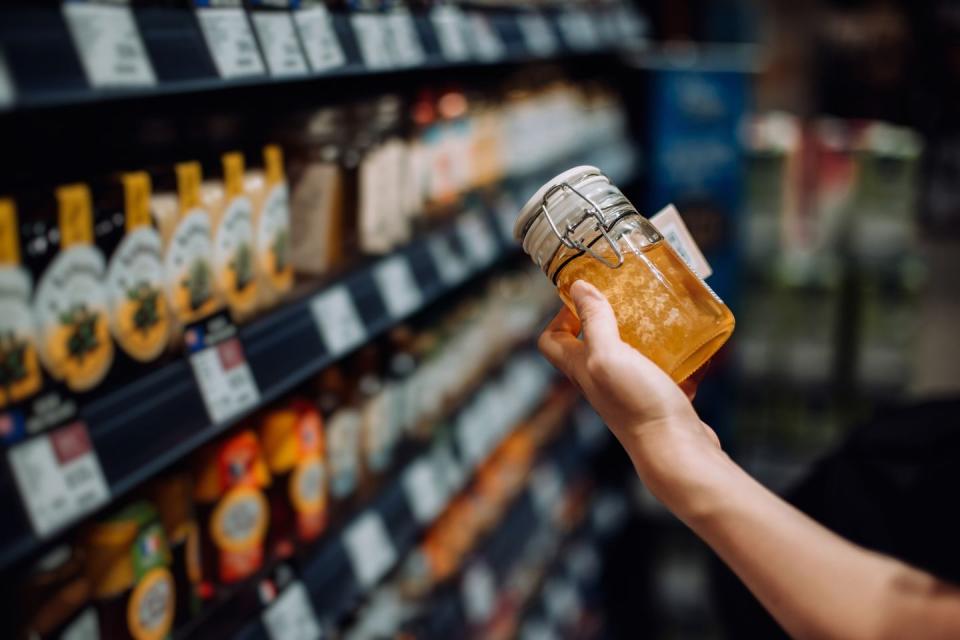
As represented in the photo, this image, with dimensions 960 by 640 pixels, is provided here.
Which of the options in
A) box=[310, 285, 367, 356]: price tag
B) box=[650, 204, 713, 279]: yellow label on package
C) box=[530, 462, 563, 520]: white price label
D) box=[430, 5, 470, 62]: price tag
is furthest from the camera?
box=[530, 462, 563, 520]: white price label

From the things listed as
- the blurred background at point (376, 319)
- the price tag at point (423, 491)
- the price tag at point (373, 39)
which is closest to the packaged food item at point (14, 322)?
the blurred background at point (376, 319)

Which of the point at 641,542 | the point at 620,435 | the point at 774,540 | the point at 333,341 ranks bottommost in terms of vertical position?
the point at 641,542

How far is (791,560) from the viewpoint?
0.83 metres

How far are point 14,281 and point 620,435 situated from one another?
57 cm

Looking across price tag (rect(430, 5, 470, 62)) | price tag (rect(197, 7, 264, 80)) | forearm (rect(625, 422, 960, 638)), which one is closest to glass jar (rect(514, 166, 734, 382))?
forearm (rect(625, 422, 960, 638))

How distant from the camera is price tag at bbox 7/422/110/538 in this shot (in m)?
0.81

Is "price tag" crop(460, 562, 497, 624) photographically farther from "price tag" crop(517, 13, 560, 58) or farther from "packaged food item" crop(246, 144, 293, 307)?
"price tag" crop(517, 13, 560, 58)

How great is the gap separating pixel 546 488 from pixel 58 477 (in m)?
1.85

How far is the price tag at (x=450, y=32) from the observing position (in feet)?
5.37

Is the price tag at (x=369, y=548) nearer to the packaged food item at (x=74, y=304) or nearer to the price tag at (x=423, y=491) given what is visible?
the price tag at (x=423, y=491)

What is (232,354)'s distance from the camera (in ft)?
3.75

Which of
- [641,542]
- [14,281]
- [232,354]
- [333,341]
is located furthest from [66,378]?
[641,542]

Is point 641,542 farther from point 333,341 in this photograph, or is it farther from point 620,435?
point 620,435

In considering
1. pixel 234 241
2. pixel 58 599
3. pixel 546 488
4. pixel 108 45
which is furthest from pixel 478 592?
pixel 108 45
